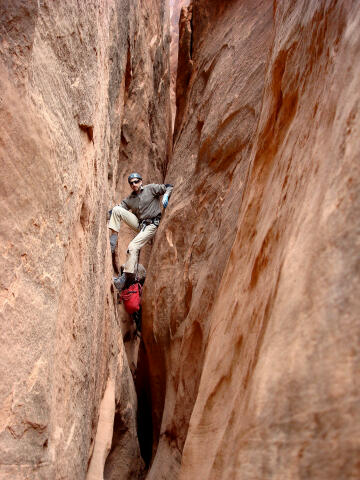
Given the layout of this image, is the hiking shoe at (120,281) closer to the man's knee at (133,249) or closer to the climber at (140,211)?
the climber at (140,211)

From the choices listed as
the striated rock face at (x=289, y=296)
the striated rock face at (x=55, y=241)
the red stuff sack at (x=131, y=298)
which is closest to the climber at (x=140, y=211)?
the red stuff sack at (x=131, y=298)

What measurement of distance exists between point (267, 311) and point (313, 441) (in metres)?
0.62

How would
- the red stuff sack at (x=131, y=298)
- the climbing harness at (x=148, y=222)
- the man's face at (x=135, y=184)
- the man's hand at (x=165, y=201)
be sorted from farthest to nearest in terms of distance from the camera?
the climbing harness at (x=148, y=222) < the man's face at (x=135, y=184) < the man's hand at (x=165, y=201) < the red stuff sack at (x=131, y=298)

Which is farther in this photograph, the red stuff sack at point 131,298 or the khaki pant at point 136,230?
the khaki pant at point 136,230

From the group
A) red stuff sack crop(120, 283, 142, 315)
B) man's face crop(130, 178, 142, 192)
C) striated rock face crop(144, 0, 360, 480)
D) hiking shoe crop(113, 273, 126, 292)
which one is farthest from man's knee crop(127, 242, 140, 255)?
striated rock face crop(144, 0, 360, 480)

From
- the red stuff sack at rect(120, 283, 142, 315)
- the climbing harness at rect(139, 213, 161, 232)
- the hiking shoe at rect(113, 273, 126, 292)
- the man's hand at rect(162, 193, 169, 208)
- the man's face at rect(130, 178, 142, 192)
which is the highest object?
the man's face at rect(130, 178, 142, 192)

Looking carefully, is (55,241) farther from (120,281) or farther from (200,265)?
(120,281)

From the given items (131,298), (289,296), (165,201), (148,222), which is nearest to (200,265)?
(131,298)

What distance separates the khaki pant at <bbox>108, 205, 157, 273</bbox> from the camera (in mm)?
7090

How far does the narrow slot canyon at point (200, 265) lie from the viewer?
57.3 inches

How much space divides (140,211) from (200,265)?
2191mm

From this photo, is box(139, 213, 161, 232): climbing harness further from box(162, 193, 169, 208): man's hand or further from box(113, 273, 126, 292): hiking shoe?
box(113, 273, 126, 292): hiking shoe

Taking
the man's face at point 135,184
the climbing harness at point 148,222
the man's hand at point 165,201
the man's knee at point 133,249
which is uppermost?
the man's face at point 135,184

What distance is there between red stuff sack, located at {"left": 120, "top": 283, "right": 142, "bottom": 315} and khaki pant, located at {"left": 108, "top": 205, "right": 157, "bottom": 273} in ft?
0.92
